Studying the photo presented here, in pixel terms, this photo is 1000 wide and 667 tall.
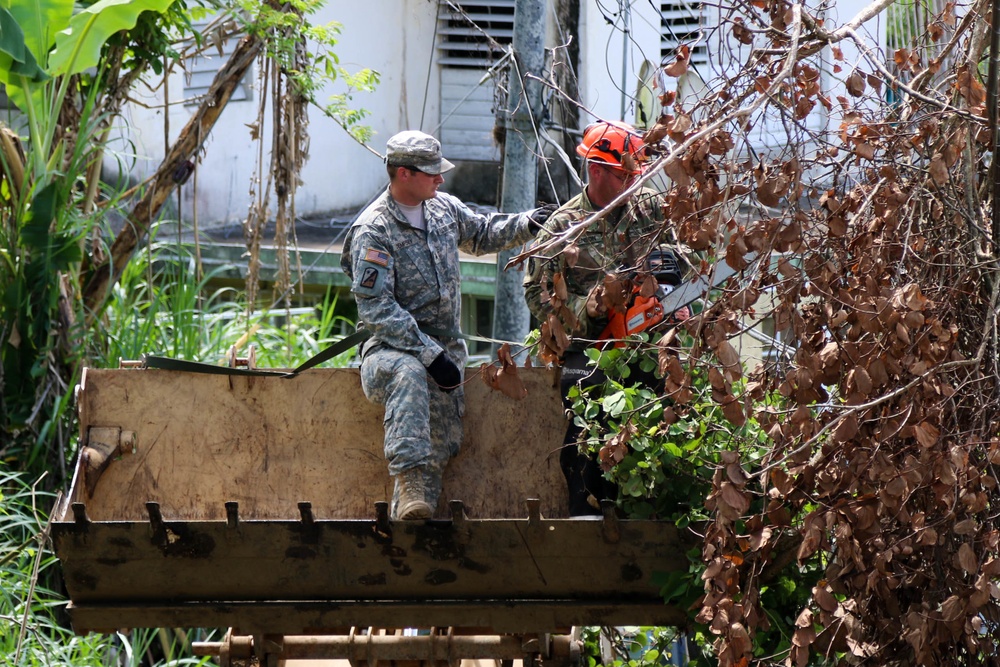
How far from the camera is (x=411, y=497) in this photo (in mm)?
4570

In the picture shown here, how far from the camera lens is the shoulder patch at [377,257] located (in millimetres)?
4770

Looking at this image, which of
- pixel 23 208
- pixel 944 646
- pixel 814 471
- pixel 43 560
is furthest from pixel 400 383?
pixel 23 208

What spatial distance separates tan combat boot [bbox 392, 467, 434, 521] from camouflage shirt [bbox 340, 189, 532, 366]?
1.50 ft

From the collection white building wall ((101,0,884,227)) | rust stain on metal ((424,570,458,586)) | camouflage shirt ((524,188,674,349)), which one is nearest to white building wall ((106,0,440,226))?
white building wall ((101,0,884,227))

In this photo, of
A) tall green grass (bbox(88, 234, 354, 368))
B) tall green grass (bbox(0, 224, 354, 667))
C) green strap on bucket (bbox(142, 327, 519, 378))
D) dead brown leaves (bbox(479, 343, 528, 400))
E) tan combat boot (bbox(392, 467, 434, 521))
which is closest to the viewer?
dead brown leaves (bbox(479, 343, 528, 400))

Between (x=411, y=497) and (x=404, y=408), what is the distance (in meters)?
0.35

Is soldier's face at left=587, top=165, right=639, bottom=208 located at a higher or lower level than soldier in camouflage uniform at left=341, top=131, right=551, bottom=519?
higher

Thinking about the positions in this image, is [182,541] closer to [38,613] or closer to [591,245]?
[591,245]

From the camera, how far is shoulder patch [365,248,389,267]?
4.77 m

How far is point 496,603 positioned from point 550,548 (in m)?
0.28

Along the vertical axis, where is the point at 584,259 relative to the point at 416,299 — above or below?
above

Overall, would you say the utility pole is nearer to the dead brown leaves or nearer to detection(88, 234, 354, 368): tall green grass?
detection(88, 234, 354, 368): tall green grass

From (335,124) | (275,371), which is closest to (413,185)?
(275,371)

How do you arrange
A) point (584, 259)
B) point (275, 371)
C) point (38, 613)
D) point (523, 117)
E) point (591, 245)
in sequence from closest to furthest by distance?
point (591, 245) → point (584, 259) → point (275, 371) → point (523, 117) → point (38, 613)
